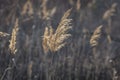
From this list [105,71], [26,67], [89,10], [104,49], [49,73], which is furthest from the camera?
[89,10]

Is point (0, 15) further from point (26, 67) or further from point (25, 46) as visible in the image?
point (26, 67)

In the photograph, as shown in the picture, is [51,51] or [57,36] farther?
[51,51]

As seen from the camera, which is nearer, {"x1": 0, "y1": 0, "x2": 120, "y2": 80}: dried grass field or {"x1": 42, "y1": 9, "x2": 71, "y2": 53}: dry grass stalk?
{"x1": 42, "y1": 9, "x2": 71, "y2": 53}: dry grass stalk

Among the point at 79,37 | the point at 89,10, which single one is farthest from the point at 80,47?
the point at 89,10

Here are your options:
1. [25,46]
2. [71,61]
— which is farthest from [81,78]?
[25,46]

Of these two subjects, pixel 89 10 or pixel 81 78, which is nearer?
pixel 81 78

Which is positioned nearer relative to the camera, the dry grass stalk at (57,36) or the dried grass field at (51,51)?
the dry grass stalk at (57,36)

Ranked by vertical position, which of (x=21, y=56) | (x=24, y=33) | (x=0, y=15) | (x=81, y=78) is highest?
(x=0, y=15)

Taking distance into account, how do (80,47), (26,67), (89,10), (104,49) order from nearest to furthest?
(26,67), (80,47), (104,49), (89,10)

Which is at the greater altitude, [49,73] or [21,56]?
[21,56]
